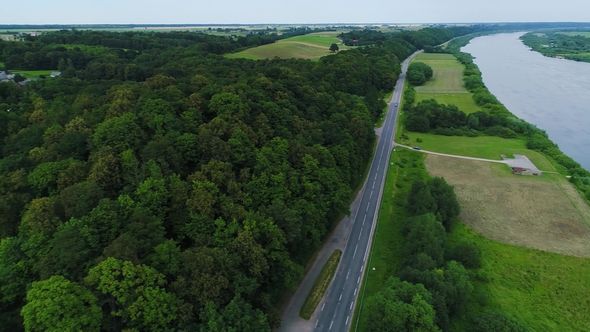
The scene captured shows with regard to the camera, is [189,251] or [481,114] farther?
[481,114]

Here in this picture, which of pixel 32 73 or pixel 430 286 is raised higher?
pixel 32 73

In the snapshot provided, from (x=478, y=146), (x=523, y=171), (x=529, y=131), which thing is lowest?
(x=523, y=171)

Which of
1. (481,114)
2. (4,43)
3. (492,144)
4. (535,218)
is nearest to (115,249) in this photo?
(535,218)

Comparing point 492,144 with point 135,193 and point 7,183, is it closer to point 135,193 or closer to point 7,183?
point 135,193

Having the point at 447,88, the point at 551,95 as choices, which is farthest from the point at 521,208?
the point at 551,95

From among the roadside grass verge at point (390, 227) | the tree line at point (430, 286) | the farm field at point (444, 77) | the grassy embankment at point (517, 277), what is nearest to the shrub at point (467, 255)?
the tree line at point (430, 286)

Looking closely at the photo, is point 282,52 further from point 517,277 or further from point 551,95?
point 517,277
